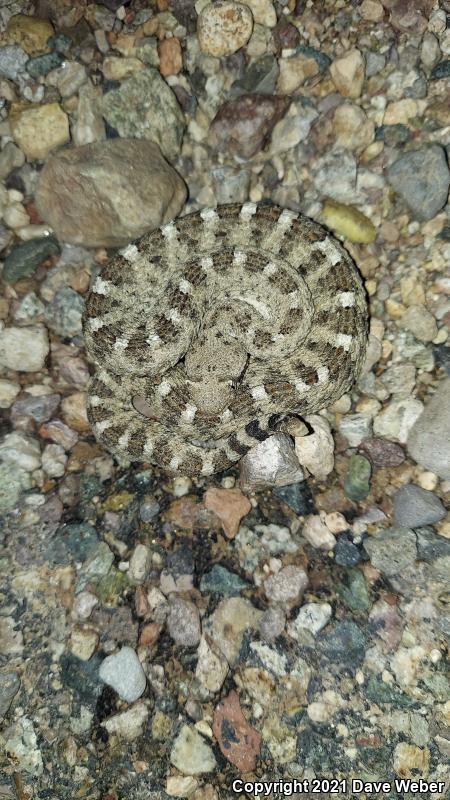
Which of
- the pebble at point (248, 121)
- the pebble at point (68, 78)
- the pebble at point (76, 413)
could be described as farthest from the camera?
the pebble at point (68, 78)

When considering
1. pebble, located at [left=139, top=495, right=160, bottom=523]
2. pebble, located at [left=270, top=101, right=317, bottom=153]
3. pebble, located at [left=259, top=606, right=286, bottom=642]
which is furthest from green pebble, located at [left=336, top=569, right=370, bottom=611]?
pebble, located at [left=270, top=101, right=317, bottom=153]

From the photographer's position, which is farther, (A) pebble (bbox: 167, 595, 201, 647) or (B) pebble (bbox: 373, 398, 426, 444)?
(B) pebble (bbox: 373, 398, 426, 444)

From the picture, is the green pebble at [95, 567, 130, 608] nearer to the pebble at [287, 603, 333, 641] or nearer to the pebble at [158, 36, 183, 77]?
the pebble at [287, 603, 333, 641]

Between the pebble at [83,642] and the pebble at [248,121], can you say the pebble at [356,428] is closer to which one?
the pebble at [83,642]

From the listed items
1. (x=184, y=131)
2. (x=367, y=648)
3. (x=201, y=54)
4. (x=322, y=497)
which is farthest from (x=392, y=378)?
(x=201, y=54)

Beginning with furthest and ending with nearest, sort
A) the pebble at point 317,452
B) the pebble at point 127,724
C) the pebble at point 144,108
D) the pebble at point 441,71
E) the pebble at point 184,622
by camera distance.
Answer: the pebble at point 144,108 < the pebble at point 441,71 < the pebble at point 317,452 < the pebble at point 184,622 < the pebble at point 127,724

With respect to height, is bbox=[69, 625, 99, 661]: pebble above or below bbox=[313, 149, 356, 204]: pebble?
below

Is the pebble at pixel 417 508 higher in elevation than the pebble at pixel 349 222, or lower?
lower

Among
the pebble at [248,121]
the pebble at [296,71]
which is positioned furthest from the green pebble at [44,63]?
the pebble at [296,71]

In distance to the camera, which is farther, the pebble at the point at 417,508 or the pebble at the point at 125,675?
the pebble at the point at 417,508
